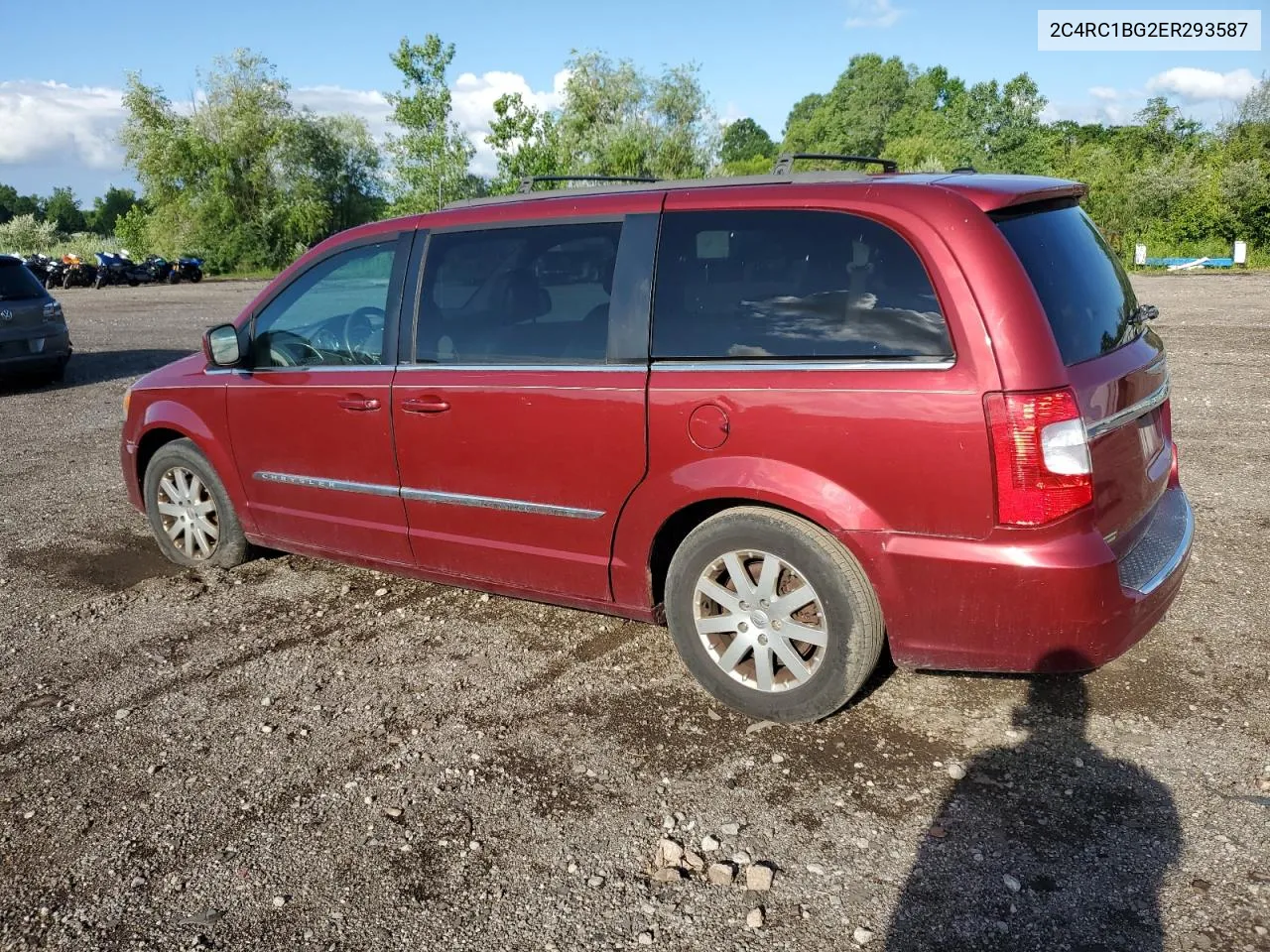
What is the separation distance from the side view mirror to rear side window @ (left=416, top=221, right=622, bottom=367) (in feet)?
4.17

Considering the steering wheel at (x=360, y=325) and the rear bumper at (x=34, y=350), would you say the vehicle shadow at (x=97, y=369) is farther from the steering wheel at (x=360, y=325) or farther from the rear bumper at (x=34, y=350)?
the steering wheel at (x=360, y=325)

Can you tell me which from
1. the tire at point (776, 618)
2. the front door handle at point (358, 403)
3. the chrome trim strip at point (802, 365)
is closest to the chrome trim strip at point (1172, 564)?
the tire at point (776, 618)

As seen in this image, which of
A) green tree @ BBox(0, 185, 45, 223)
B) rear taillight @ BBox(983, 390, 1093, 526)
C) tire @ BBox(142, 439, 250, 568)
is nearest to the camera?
rear taillight @ BBox(983, 390, 1093, 526)

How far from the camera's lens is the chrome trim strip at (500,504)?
4.22 meters

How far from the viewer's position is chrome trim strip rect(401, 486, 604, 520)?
4.22 metres

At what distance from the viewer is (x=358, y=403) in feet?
15.9

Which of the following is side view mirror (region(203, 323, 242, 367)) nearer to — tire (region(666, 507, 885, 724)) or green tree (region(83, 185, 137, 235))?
tire (region(666, 507, 885, 724))

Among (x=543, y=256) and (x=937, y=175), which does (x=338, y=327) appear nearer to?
(x=543, y=256)

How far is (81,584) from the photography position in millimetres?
5836

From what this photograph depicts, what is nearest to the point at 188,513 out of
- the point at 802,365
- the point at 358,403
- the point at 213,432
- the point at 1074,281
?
the point at 213,432

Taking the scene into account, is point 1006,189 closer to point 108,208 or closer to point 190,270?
point 190,270

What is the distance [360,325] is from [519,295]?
98 centimetres

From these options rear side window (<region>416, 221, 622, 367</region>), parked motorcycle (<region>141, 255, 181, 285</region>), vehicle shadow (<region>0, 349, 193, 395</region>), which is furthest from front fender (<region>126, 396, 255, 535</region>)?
parked motorcycle (<region>141, 255, 181, 285</region>)

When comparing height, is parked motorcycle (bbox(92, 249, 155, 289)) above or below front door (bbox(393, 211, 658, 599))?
above
